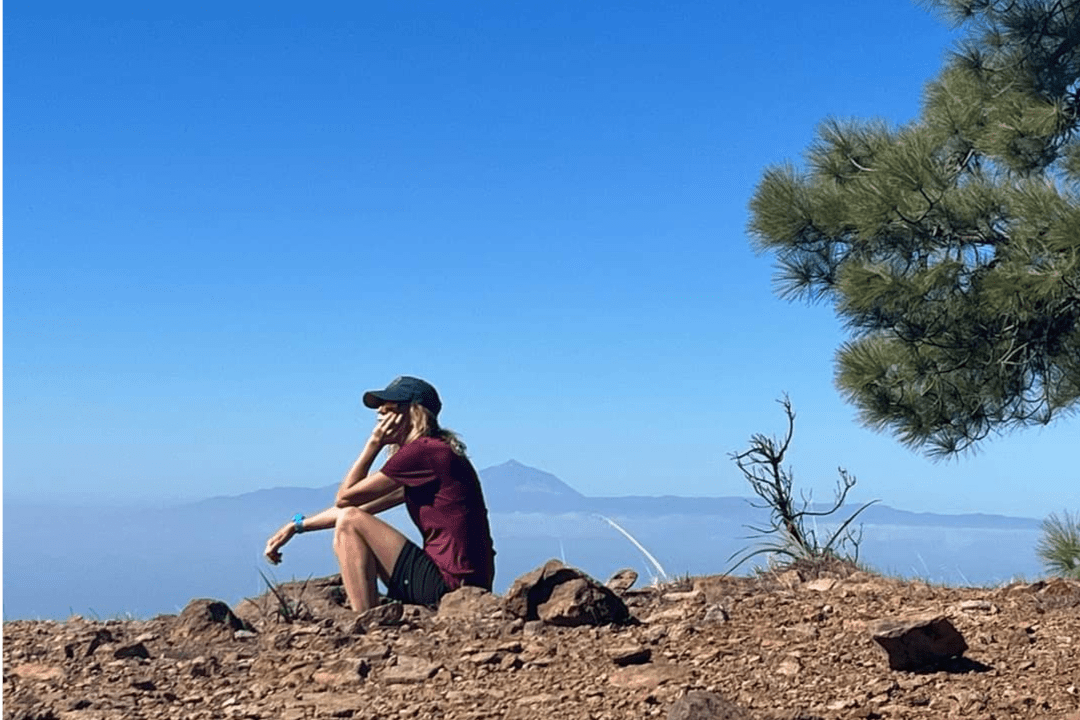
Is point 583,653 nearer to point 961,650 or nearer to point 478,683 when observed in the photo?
point 478,683

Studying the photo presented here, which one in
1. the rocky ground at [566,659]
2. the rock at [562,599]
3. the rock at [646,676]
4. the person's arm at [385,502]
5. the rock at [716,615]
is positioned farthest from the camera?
the person's arm at [385,502]

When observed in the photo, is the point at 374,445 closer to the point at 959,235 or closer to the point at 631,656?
the point at 631,656

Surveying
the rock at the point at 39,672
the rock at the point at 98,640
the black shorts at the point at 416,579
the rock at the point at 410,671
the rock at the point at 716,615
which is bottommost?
the rock at the point at 410,671

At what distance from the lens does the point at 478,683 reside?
175 inches

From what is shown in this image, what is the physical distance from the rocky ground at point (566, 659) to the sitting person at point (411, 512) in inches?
9.2

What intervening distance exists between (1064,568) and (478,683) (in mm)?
7588

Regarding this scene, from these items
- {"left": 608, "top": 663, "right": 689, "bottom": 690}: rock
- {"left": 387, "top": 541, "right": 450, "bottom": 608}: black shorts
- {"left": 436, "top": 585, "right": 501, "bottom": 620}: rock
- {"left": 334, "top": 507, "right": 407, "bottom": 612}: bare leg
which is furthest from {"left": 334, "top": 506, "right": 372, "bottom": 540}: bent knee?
{"left": 608, "top": 663, "right": 689, "bottom": 690}: rock

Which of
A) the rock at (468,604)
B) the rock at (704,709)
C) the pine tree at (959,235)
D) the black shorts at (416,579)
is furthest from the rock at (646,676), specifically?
the pine tree at (959,235)

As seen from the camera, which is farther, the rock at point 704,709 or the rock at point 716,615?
the rock at point 716,615

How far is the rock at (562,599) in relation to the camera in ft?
16.8

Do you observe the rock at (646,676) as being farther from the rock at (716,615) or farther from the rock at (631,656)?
the rock at (716,615)

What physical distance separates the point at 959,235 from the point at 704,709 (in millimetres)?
7104

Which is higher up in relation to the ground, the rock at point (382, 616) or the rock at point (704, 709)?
the rock at point (382, 616)

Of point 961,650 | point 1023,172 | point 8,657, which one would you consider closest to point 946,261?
point 1023,172
